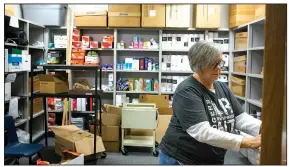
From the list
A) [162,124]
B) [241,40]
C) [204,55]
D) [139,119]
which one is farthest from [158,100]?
[204,55]

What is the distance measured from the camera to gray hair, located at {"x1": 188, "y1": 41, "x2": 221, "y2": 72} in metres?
1.51

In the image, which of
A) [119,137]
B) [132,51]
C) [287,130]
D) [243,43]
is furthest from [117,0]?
[132,51]

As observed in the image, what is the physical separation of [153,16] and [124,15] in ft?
1.54

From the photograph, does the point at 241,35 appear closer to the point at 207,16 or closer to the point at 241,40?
the point at 241,40

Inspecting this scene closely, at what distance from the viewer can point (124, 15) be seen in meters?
4.98

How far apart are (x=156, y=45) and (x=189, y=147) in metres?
3.88

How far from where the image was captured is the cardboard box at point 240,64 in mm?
4620

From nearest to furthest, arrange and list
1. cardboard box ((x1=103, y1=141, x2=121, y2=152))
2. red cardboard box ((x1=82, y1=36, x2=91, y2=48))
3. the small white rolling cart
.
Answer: the small white rolling cart, cardboard box ((x1=103, y1=141, x2=121, y2=152)), red cardboard box ((x1=82, y1=36, x2=91, y2=48))

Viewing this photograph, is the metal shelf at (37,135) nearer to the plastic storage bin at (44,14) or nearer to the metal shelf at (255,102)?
the plastic storage bin at (44,14)

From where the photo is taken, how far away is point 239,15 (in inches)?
189

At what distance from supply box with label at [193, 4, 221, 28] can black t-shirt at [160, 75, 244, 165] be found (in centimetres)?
353

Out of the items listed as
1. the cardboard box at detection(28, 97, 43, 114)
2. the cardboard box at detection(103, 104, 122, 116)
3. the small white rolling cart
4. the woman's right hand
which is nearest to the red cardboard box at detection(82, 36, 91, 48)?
the cardboard box at detection(28, 97, 43, 114)

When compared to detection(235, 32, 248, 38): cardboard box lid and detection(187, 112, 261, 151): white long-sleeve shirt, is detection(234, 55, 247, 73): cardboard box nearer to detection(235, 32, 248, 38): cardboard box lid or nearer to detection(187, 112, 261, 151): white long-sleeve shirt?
detection(235, 32, 248, 38): cardboard box lid

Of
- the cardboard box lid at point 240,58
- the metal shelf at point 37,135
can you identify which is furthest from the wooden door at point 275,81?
the metal shelf at point 37,135
